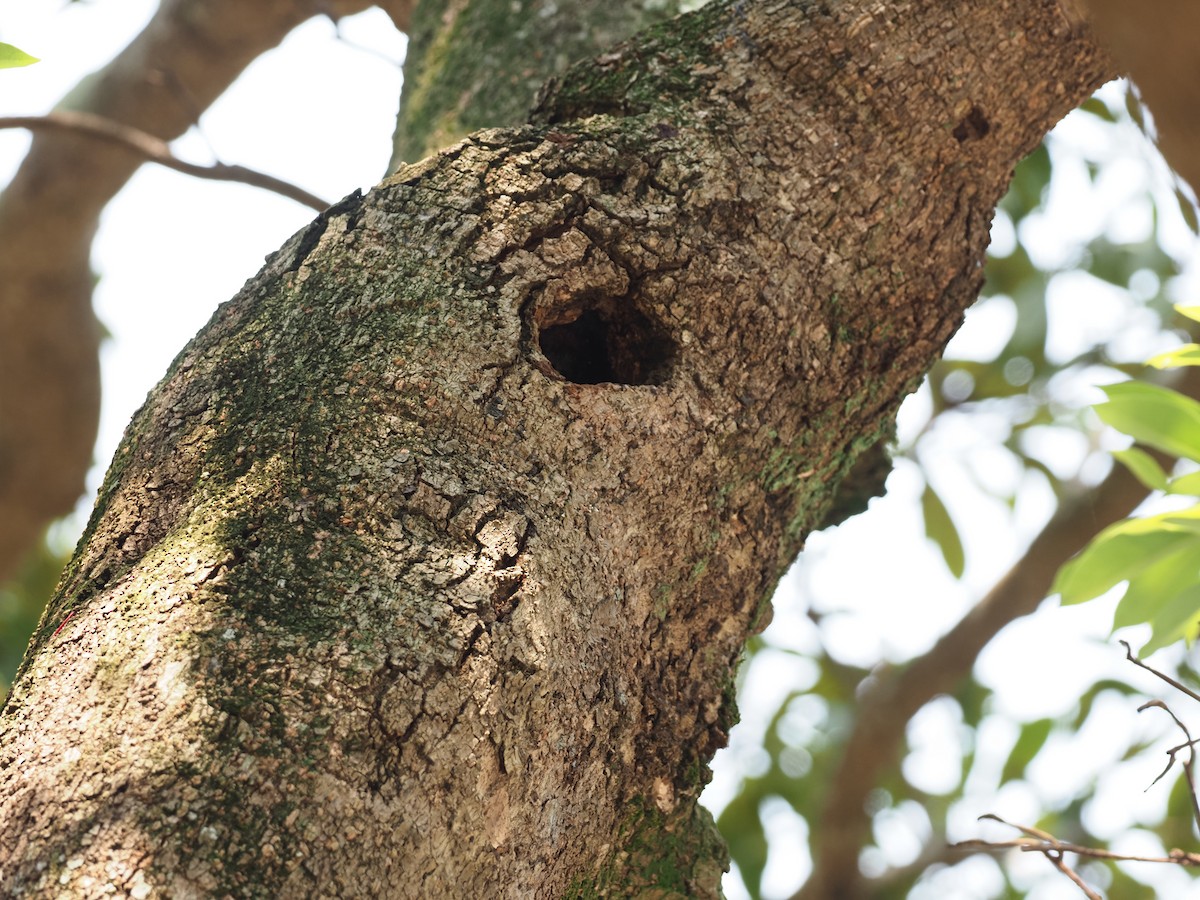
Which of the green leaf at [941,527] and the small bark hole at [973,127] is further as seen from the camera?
the green leaf at [941,527]

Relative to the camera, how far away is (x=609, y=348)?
1401 mm

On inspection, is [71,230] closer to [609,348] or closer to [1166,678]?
[609,348]

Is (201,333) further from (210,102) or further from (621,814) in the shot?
(210,102)

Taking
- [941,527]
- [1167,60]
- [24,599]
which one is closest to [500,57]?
[1167,60]

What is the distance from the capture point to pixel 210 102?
377cm

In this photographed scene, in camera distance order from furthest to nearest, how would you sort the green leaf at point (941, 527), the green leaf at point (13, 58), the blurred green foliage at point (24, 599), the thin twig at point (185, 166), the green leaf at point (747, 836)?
the blurred green foliage at point (24, 599) → the green leaf at point (941, 527) → the green leaf at point (747, 836) → the thin twig at point (185, 166) → the green leaf at point (13, 58)

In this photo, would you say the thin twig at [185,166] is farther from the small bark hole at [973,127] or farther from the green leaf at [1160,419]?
the green leaf at [1160,419]

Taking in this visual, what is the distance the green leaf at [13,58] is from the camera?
4.14ft

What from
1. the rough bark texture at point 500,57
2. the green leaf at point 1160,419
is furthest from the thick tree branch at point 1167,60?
the rough bark texture at point 500,57

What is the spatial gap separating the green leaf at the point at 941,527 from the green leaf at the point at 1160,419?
239cm

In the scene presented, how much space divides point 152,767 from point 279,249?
2.12 ft

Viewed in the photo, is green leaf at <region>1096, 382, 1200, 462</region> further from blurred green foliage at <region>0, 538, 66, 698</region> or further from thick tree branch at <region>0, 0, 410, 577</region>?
blurred green foliage at <region>0, 538, 66, 698</region>

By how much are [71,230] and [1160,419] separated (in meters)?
3.78

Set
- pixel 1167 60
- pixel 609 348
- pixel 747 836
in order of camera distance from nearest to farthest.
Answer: pixel 1167 60 < pixel 609 348 < pixel 747 836
